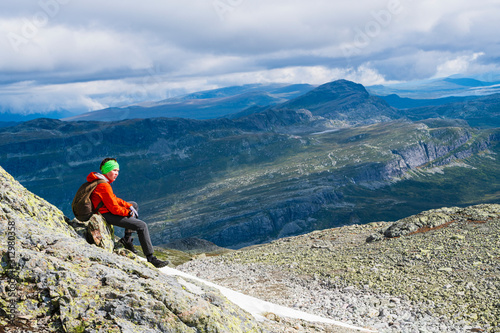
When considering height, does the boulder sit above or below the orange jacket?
below

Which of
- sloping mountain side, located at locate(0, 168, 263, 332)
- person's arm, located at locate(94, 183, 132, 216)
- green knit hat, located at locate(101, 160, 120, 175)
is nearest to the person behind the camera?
sloping mountain side, located at locate(0, 168, 263, 332)

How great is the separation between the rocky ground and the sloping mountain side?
5559mm

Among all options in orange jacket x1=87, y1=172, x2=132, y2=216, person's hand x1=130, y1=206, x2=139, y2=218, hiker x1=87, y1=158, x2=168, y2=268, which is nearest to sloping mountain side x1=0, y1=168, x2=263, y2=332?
orange jacket x1=87, y1=172, x2=132, y2=216

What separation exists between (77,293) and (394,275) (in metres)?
24.3

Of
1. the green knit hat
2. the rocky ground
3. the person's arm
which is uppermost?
the green knit hat

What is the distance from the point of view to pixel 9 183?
46.0 feet

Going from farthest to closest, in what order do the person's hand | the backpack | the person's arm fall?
the person's hand
the person's arm
the backpack

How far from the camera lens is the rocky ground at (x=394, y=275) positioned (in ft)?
66.1

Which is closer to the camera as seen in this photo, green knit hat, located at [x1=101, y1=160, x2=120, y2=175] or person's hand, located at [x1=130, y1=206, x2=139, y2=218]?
green knit hat, located at [x1=101, y1=160, x2=120, y2=175]

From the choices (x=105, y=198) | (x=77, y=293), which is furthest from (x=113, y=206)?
(x=77, y=293)

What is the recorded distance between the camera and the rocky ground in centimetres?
2015

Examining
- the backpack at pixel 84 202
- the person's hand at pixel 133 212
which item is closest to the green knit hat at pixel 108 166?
the backpack at pixel 84 202

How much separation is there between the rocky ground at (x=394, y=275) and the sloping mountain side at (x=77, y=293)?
5559 millimetres

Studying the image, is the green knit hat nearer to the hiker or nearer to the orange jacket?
the hiker
